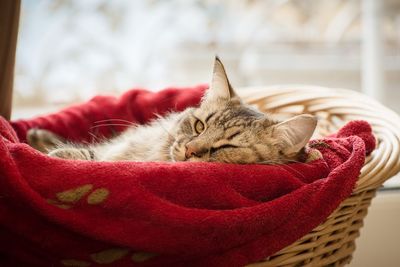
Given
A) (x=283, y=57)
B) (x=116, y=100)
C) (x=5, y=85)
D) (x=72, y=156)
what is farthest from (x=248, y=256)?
(x=283, y=57)

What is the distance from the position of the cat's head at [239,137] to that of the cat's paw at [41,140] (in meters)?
0.45

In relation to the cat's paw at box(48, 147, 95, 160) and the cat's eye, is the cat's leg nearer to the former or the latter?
the cat's paw at box(48, 147, 95, 160)

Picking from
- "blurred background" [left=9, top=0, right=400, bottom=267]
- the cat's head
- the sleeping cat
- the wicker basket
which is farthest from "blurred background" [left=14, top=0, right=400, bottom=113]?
the cat's head

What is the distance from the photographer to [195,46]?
2.22 metres

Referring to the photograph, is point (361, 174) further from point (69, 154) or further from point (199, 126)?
point (69, 154)

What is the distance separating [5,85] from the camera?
0.97m

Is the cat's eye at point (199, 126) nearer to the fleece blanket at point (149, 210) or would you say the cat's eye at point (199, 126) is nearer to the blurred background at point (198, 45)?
the fleece blanket at point (149, 210)

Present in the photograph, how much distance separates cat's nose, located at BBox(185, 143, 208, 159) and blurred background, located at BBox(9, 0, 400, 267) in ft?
4.01

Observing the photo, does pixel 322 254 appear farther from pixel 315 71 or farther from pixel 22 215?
pixel 315 71

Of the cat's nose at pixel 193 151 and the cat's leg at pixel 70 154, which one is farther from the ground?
the cat's nose at pixel 193 151

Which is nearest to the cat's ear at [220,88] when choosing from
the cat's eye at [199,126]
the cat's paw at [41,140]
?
the cat's eye at [199,126]

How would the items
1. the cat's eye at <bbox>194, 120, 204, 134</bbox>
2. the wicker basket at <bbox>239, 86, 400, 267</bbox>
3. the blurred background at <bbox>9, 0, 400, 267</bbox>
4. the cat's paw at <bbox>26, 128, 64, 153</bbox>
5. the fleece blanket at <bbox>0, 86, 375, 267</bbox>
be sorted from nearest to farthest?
1. the fleece blanket at <bbox>0, 86, 375, 267</bbox>
2. the wicker basket at <bbox>239, 86, 400, 267</bbox>
3. the cat's eye at <bbox>194, 120, 204, 134</bbox>
4. the cat's paw at <bbox>26, 128, 64, 153</bbox>
5. the blurred background at <bbox>9, 0, 400, 267</bbox>

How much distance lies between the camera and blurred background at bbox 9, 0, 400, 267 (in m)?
2.03

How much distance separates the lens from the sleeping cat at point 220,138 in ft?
3.16
